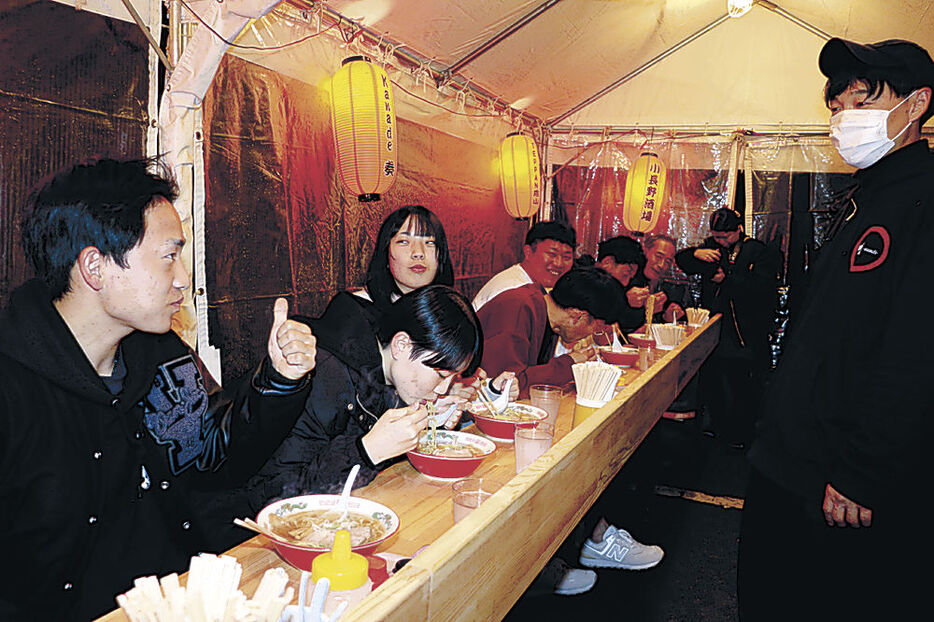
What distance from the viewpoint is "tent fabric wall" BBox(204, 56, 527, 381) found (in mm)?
3111

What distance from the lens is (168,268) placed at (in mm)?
1454

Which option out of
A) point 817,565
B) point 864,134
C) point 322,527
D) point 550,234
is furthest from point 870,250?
point 550,234

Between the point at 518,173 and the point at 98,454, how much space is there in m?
5.11

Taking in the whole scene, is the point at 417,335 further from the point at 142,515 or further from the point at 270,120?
the point at 270,120

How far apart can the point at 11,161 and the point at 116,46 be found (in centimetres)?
68

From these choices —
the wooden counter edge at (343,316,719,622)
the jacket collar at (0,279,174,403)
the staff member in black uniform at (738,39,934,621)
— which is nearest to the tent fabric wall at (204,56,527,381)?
the jacket collar at (0,279,174,403)

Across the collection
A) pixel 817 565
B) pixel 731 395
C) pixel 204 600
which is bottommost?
pixel 731 395

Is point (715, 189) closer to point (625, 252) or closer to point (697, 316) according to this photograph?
point (697, 316)

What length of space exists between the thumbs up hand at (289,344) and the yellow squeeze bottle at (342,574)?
2.04 feet

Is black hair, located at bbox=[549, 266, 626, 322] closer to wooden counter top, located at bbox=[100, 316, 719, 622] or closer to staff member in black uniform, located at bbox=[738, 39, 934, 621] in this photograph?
wooden counter top, located at bbox=[100, 316, 719, 622]

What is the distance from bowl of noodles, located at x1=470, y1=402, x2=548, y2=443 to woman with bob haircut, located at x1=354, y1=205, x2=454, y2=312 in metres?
0.83

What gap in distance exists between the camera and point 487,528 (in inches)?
40.8

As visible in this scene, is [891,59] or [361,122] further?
[361,122]

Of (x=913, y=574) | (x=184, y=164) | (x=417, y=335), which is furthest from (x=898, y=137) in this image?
(x=184, y=164)
